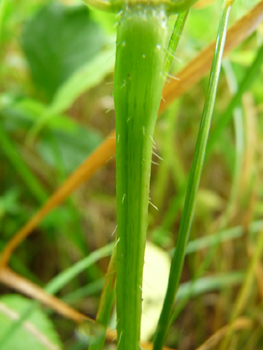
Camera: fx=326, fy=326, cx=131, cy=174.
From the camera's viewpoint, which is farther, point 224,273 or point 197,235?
point 197,235

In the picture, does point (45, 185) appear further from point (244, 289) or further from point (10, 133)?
point (244, 289)

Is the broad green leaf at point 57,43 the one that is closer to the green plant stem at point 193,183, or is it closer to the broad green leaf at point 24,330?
the broad green leaf at point 24,330

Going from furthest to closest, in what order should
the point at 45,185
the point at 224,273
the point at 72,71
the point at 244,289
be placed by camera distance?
1. the point at 45,185
2. the point at 72,71
3. the point at 224,273
4. the point at 244,289

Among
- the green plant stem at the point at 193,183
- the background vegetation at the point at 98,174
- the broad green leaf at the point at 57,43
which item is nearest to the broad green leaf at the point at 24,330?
the background vegetation at the point at 98,174

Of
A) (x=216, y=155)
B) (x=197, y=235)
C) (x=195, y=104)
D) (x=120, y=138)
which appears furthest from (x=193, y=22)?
(x=120, y=138)

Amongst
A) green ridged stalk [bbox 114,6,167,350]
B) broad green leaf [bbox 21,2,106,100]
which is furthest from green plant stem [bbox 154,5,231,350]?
broad green leaf [bbox 21,2,106,100]

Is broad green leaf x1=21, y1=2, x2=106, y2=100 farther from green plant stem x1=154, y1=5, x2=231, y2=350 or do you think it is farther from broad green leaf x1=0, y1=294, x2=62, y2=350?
green plant stem x1=154, y1=5, x2=231, y2=350
